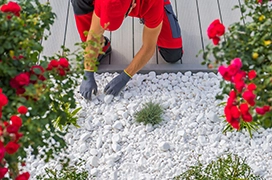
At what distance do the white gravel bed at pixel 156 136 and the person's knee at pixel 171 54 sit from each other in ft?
0.44

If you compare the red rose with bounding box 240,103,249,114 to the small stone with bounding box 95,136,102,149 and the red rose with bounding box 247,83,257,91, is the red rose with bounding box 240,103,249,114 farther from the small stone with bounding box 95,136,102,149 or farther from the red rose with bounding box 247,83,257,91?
the small stone with bounding box 95,136,102,149

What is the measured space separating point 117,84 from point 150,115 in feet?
0.84

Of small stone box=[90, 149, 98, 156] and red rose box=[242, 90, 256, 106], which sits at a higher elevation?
red rose box=[242, 90, 256, 106]

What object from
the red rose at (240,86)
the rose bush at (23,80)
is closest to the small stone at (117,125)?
the rose bush at (23,80)

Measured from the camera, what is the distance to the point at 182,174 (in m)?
1.99

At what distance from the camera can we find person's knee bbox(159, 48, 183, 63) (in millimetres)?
2561

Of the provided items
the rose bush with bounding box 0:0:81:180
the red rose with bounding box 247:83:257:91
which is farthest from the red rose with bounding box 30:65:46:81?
the red rose with bounding box 247:83:257:91

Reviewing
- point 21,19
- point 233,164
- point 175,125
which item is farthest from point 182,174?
point 21,19

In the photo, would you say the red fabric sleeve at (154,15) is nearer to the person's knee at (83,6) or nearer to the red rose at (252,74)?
the person's knee at (83,6)

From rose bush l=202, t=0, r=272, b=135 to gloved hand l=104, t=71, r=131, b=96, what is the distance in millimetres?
1106

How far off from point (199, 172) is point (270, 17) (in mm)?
864

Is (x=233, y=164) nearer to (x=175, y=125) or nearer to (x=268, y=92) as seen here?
(x=175, y=125)

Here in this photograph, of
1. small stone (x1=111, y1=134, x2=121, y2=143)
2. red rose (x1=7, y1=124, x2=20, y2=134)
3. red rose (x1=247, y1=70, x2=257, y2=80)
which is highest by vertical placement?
red rose (x1=247, y1=70, x2=257, y2=80)

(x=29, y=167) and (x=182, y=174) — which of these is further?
(x=29, y=167)
